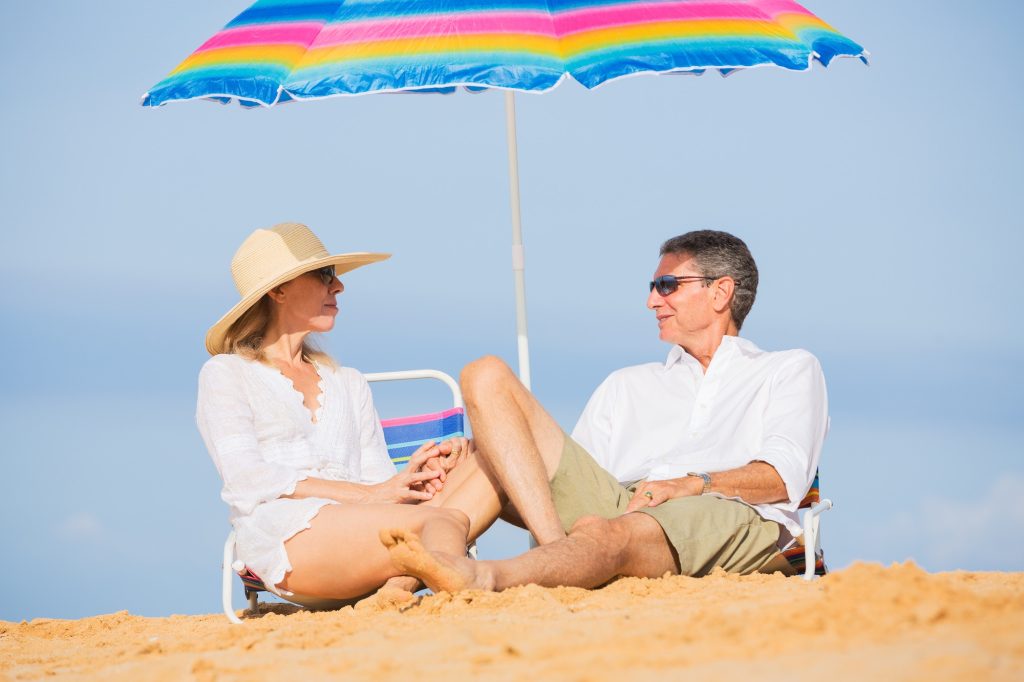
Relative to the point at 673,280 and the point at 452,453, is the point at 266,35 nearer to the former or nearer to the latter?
the point at 452,453

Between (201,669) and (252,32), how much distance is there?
294cm

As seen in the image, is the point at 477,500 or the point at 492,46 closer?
the point at 492,46

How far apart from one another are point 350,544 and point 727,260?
204 centimetres

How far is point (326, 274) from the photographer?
494 cm

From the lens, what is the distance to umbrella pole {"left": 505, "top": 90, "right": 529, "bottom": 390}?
5.29 meters

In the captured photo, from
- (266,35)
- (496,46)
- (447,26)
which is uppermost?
(266,35)

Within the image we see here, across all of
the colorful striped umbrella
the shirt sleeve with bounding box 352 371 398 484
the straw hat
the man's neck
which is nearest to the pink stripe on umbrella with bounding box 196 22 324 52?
the colorful striped umbrella

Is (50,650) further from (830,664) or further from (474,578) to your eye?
(830,664)

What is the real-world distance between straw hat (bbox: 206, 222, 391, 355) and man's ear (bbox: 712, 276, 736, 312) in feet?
5.04

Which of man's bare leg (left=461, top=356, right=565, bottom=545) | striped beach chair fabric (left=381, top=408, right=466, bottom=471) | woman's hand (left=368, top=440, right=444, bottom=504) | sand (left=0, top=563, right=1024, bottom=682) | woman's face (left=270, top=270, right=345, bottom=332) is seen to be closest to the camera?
sand (left=0, top=563, right=1024, bottom=682)

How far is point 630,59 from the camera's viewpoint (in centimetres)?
406

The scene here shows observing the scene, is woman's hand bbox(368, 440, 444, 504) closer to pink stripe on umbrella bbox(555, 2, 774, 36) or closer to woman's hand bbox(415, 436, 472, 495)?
woman's hand bbox(415, 436, 472, 495)

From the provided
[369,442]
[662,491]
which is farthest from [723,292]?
[369,442]

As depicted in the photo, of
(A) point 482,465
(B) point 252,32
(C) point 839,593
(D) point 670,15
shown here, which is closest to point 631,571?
(A) point 482,465
